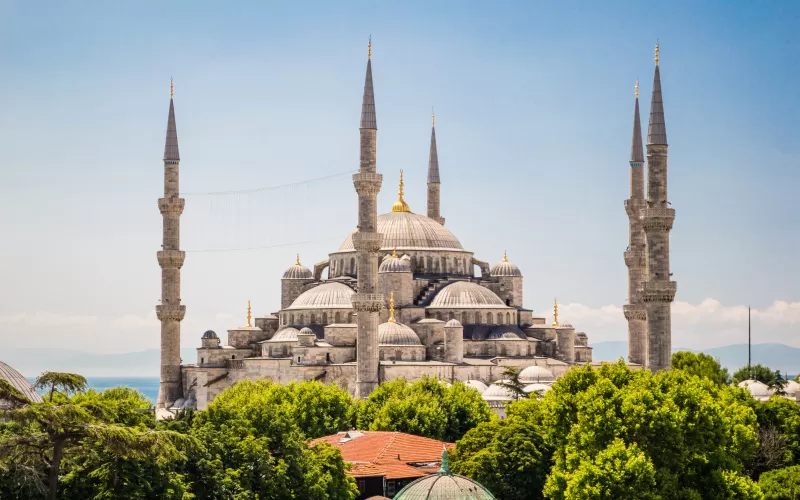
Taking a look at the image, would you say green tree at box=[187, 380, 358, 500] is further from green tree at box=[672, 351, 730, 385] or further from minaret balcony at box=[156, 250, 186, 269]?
green tree at box=[672, 351, 730, 385]

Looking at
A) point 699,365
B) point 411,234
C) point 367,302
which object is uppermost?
point 411,234

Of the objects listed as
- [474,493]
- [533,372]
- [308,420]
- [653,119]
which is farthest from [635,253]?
[474,493]

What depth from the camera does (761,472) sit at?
50.2 metres

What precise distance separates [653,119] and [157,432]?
1319 inches

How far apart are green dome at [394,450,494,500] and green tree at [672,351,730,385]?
42814 mm

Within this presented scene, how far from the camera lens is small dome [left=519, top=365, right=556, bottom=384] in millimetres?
70625

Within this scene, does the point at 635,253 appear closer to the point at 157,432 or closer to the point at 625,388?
the point at 625,388

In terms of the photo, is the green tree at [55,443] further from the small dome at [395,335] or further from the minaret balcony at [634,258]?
the minaret balcony at [634,258]

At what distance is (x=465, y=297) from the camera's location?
7875cm

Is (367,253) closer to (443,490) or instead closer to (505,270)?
(505,270)

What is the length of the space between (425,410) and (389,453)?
7797 millimetres

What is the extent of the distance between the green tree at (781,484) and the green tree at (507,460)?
6547mm

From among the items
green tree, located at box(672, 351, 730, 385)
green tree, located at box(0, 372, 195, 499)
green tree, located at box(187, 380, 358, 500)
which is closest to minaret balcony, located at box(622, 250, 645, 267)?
green tree, located at box(672, 351, 730, 385)

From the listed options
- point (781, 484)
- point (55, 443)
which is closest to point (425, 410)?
point (781, 484)
